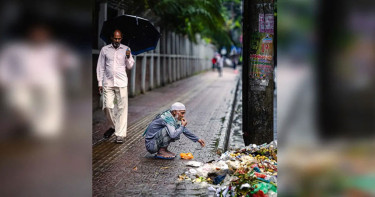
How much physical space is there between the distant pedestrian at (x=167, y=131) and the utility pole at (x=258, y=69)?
1130 millimetres

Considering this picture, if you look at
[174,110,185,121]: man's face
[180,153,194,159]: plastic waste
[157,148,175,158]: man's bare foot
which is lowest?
[180,153,194,159]: plastic waste

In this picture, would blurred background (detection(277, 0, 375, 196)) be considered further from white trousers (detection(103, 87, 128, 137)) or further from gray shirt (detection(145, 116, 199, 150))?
white trousers (detection(103, 87, 128, 137))

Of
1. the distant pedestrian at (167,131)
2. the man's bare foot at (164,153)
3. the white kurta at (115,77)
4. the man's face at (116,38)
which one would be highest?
the man's face at (116,38)

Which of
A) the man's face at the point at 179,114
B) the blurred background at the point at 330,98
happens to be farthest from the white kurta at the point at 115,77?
the blurred background at the point at 330,98

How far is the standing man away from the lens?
29.3 ft

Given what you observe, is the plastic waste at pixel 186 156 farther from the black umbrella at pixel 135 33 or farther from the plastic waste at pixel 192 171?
the black umbrella at pixel 135 33

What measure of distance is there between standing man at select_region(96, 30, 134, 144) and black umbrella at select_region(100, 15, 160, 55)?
63 centimetres

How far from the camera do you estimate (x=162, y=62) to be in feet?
82.2

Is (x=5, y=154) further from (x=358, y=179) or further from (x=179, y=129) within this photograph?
(x=179, y=129)

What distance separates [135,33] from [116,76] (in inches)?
40.5

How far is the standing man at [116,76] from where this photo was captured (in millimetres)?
8938

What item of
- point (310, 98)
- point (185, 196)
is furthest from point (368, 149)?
point (185, 196)

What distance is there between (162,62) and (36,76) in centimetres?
2109

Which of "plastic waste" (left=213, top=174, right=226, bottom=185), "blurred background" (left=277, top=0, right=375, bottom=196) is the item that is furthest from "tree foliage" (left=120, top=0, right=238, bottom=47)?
"blurred background" (left=277, top=0, right=375, bottom=196)
